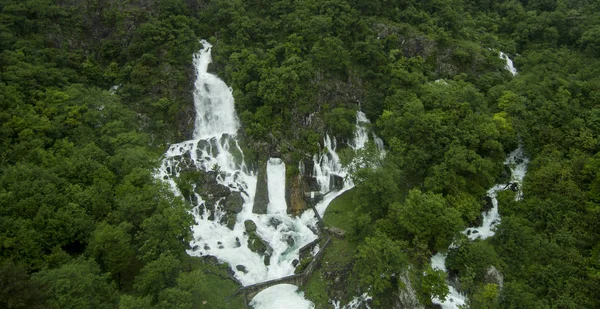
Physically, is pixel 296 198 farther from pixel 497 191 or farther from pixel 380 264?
pixel 497 191

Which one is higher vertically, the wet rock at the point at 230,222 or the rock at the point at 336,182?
the wet rock at the point at 230,222

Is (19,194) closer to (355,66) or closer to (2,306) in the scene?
(2,306)

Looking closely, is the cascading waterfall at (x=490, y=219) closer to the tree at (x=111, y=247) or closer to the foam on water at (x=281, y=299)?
the foam on water at (x=281, y=299)

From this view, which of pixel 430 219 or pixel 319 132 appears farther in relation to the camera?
pixel 319 132

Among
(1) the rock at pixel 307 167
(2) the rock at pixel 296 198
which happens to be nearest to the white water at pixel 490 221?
(2) the rock at pixel 296 198

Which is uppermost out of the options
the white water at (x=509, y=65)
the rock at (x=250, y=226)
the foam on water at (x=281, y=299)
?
the white water at (x=509, y=65)

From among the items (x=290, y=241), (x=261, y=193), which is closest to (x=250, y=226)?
(x=290, y=241)
